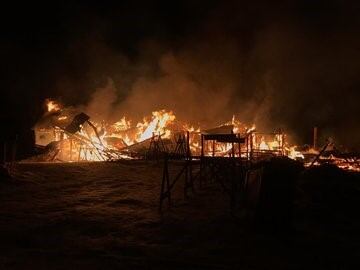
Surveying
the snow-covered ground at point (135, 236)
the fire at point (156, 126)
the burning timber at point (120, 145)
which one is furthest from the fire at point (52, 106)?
the snow-covered ground at point (135, 236)

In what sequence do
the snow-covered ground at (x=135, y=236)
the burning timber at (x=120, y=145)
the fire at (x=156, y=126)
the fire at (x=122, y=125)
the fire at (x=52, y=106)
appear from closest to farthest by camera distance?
the snow-covered ground at (x=135, y=236), the burning timber at (x=120, y=145), the fire at (x=52, y=106), the fire at (x=156, y=126), the fire at (x=122, y=125)

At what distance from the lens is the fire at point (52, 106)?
34.0m

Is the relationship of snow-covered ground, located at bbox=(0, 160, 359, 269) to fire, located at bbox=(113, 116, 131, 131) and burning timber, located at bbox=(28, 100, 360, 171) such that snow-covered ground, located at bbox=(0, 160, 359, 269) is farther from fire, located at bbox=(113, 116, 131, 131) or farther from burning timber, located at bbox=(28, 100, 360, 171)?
fire, located at bbox=(113, 116, 131, 131)

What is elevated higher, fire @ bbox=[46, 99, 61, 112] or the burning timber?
fire @ bbox=[46, 99, 61, 112]

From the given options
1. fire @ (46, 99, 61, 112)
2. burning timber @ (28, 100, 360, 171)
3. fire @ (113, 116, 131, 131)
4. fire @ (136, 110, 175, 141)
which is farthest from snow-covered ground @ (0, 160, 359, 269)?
fire @ (113, 116, 131, 131)

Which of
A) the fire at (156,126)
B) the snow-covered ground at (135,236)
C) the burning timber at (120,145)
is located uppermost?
the fire at (156,126)

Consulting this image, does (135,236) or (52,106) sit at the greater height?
(52,106)

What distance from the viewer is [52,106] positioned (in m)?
34.8

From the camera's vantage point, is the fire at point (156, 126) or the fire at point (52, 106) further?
the fire at point (156, 126)

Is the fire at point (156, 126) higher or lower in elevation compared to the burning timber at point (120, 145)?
higher

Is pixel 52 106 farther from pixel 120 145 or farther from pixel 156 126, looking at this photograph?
pixel 156 126

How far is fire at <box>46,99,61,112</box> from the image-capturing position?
3399 cm

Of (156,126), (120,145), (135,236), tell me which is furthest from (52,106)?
(135,236)

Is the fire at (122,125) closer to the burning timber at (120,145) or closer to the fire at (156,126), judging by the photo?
the fire at (156,126)
